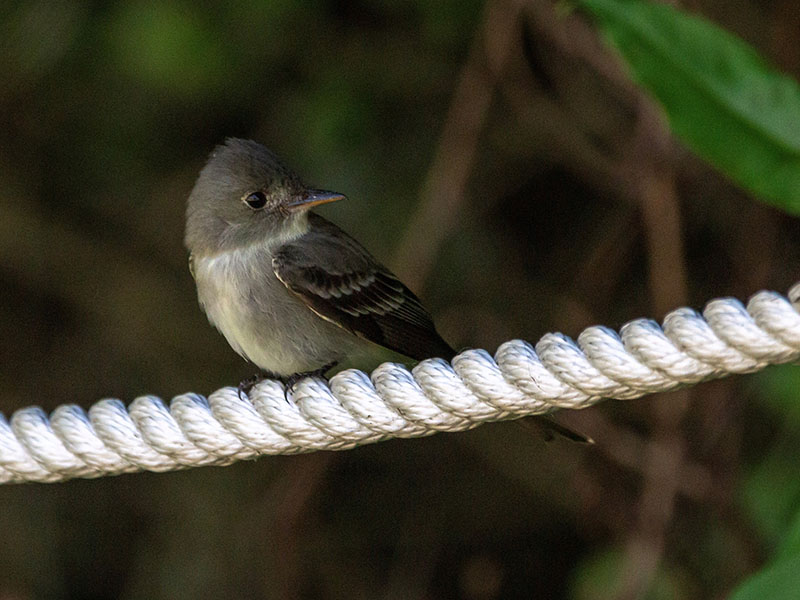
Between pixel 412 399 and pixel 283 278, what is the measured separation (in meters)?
1.11

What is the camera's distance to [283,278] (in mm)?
3006

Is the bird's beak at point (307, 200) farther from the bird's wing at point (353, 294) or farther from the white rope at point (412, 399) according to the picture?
the white rope at point (412, 399)

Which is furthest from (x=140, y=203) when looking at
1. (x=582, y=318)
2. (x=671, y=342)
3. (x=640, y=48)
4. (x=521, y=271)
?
(x=671, y=342)

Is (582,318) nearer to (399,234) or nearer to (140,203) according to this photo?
(399,234)

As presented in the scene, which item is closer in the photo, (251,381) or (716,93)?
(716,93)

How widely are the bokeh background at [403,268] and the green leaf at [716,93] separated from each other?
1575mm

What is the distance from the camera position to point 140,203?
5188 millimetres

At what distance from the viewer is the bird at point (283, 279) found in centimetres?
297

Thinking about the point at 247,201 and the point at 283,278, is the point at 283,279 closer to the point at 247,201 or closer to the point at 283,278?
the point at 283,278

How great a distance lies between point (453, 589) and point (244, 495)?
1.11m

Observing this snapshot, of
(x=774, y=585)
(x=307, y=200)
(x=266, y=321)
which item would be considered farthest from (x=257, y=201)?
(x=774, y=585)

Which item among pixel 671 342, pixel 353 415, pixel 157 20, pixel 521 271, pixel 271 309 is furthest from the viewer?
pixel 521 271

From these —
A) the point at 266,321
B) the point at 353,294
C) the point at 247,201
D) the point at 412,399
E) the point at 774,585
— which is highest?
the point at 247,201

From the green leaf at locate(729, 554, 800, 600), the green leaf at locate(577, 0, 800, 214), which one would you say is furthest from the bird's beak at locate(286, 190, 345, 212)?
the green leaf at locate(729, 554, 800, 600)
